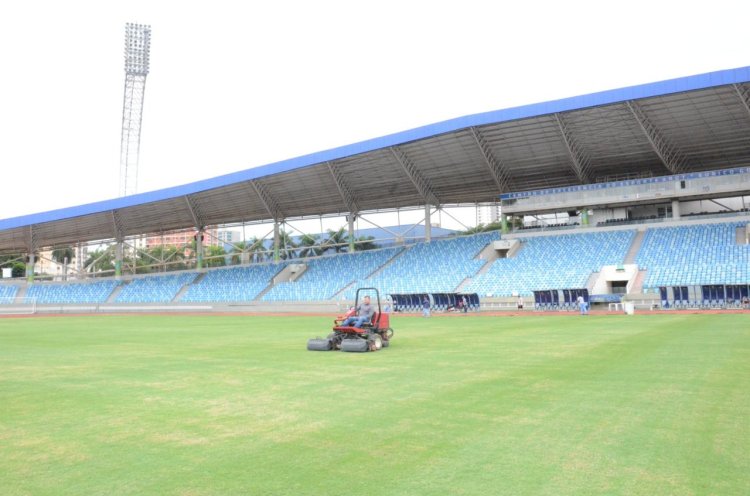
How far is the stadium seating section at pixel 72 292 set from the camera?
6944 centimetres

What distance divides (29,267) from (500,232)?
2492 inches

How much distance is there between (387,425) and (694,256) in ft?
134

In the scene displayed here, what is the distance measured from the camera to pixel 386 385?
10.3 metres

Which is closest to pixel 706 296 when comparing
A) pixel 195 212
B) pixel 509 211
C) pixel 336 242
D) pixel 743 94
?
pixel 743 94

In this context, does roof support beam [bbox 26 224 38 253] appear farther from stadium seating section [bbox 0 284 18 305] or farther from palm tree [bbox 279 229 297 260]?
palm tree [bbox 279 229 297 260]

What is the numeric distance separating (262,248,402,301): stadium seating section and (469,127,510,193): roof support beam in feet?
42.1

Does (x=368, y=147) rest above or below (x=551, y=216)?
above

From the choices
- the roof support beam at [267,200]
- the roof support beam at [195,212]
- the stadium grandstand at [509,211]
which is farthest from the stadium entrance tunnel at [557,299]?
the roof support beam at [195,212]

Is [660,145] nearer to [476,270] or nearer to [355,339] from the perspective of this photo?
[476,270]

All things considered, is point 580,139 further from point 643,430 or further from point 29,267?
point 29,267

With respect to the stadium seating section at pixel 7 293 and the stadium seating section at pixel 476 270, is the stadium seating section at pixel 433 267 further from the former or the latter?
the stadium seating section at pixel 7 293

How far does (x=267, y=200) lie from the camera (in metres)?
60.4

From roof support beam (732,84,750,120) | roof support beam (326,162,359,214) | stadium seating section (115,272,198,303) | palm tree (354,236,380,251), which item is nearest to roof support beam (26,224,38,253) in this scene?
stadium seating section (115,272,198,303)

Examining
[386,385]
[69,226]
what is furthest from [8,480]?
[69,226]
